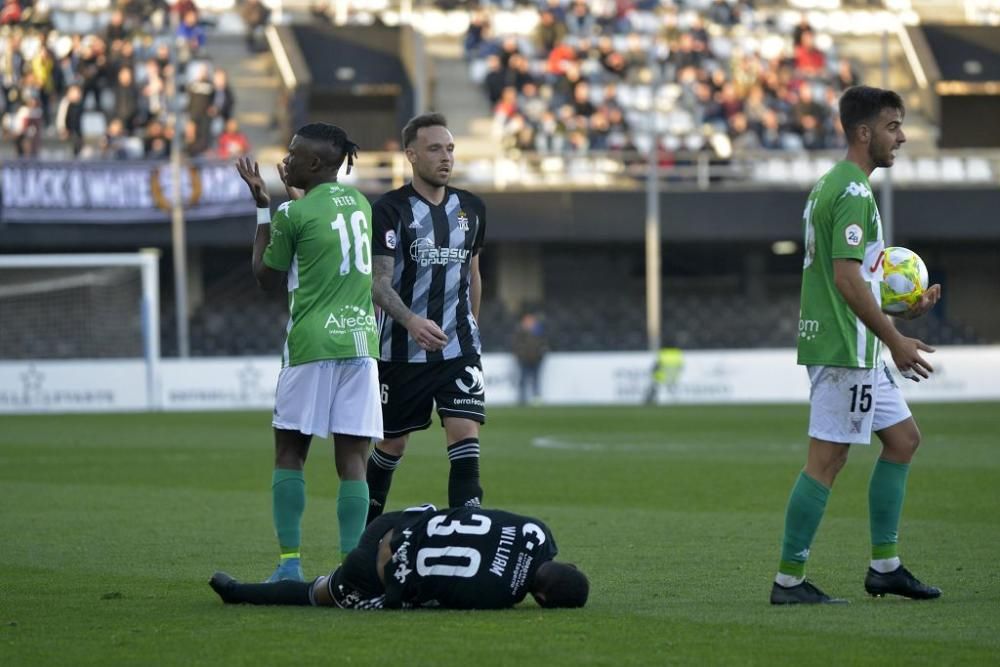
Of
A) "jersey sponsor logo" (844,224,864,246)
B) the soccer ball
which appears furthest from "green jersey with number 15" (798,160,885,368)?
the soccer ball

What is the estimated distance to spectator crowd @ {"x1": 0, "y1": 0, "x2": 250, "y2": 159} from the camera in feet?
115

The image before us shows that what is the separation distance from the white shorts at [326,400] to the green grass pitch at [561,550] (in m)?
0.86

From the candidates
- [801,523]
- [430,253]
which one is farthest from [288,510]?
[801,523]

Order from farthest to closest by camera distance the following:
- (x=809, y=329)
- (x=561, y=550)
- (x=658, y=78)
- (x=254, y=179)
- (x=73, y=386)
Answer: (x=658, y=78), (x=73, y=386), (x=561, y=550), (x=254, y=179), (x=809, y=329)

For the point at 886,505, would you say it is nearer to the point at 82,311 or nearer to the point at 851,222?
the point at 851,222

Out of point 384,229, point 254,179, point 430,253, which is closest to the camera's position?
point 254,179

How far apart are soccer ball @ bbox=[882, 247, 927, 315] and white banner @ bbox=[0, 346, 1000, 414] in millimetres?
23630

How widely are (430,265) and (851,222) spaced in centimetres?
226

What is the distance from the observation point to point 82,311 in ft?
102

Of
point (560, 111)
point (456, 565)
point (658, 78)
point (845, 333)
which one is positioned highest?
point (658, 78)

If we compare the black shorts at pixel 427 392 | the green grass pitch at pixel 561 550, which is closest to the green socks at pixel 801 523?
the green grass pitch at pixel 561 550

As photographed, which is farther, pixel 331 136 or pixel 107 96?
pixel 107 96

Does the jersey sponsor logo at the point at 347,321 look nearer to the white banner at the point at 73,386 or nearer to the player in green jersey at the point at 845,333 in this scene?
the player in green jersey at the point at 845,333

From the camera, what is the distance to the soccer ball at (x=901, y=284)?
24.9 feet
